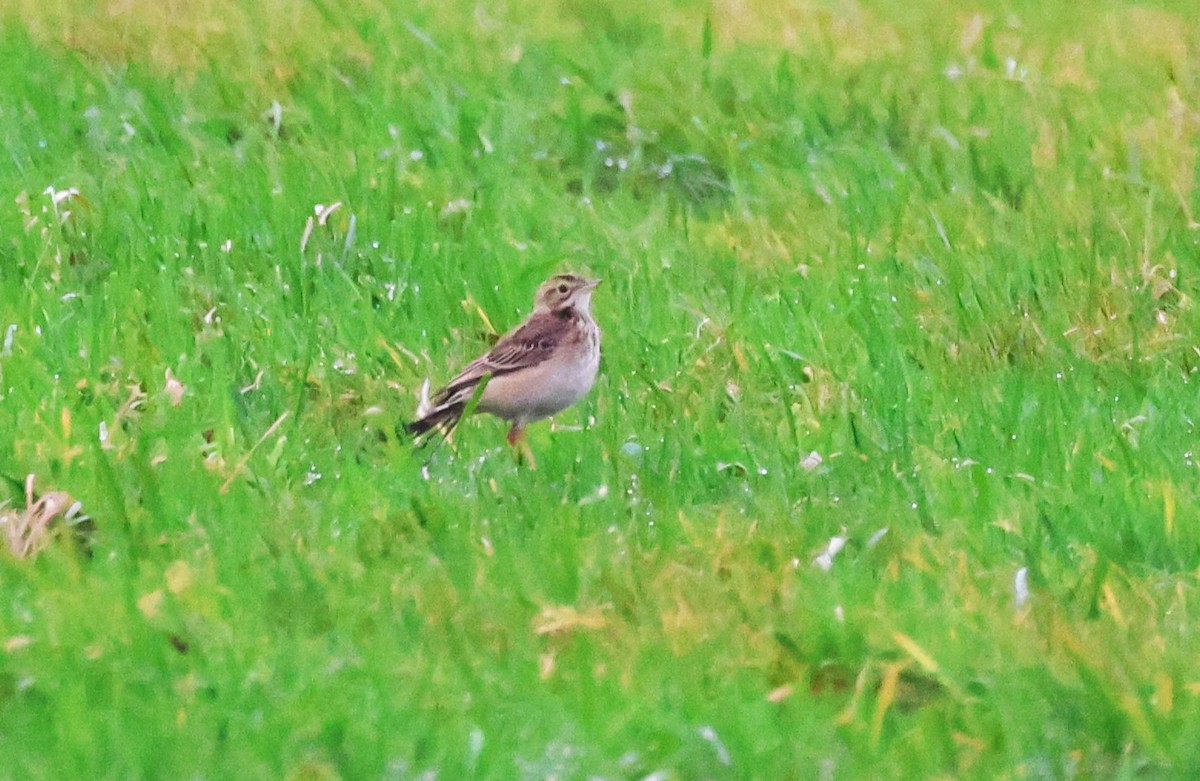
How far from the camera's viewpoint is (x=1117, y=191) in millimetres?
8406

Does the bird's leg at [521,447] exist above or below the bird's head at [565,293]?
below

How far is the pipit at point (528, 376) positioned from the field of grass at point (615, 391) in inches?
4.6

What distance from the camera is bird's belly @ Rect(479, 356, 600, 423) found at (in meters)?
6.18

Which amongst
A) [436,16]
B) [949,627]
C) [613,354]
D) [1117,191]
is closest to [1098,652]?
[949,627]

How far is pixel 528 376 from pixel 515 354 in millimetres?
394

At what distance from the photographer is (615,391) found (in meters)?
6.64

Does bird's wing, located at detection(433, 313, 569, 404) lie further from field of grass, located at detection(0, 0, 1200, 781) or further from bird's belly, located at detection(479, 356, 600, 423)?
field of grass, located at detection(0, 0, 1200, 781)

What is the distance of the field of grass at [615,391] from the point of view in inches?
171

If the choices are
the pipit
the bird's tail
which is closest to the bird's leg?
the pipit

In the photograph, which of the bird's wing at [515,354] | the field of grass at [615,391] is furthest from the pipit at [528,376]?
the field of grass at [615,391]

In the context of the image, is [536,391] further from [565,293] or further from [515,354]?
[565,293]

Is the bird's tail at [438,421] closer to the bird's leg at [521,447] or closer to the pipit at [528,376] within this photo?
the pipit at [528,376]

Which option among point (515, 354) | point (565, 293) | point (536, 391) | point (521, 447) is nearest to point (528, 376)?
point (536, 391)

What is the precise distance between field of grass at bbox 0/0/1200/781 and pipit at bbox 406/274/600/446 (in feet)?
0.38
